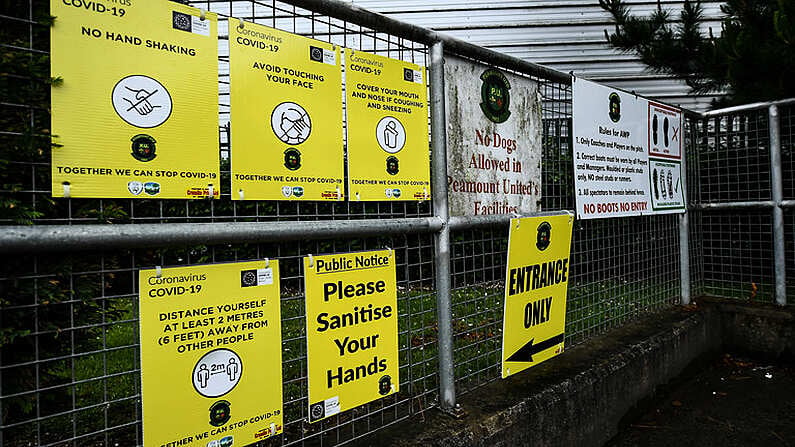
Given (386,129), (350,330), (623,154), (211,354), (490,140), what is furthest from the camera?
(623,154)

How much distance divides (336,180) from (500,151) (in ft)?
3.62

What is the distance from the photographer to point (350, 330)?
207 centimetres

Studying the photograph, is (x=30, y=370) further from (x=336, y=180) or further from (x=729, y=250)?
(x=729, y=250)

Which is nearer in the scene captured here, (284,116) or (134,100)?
(134,100)

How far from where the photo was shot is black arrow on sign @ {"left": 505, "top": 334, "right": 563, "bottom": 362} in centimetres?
280

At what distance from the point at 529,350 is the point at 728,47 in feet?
13.0

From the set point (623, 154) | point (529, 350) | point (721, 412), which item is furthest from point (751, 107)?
point (529, 350)

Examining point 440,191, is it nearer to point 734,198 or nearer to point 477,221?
point 477,221

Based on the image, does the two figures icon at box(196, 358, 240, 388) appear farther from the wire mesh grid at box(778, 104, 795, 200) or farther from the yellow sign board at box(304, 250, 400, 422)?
the wire mesh grid at box(778, 104, 795, 200)

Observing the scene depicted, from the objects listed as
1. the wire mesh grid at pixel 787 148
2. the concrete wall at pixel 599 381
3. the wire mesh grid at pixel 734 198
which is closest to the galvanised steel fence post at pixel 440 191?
the concrete wall at pixel 599 381

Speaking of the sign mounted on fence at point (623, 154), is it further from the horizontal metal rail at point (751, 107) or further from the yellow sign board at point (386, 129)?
the yellow sign board at point (386, 129)

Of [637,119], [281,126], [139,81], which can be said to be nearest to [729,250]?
[637,119]

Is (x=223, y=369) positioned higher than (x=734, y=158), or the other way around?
(x=734, y=158)

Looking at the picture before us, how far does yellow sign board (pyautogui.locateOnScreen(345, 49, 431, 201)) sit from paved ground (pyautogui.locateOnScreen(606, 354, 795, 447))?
230 cm
